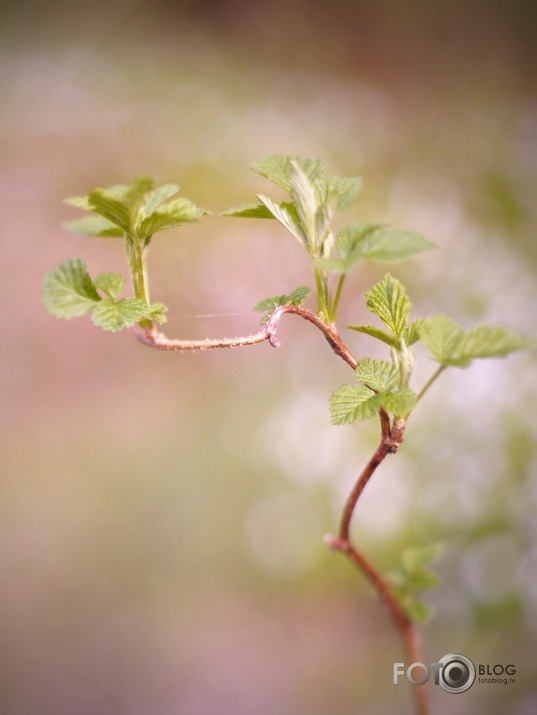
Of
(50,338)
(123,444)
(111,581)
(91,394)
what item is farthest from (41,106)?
(111,581)

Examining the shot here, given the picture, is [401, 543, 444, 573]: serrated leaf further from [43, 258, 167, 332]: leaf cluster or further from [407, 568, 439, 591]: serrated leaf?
[43, 258, 167, 332]: leaf cluster

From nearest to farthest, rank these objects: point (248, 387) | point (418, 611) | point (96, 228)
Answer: point (96, 228), point (418, 611), point (248, 387)

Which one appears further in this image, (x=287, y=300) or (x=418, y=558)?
(x=418, y=558)

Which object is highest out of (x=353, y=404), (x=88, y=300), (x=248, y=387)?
(x=88, y=300)

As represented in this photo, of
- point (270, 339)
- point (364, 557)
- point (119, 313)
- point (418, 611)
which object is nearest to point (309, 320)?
point (270, 339)

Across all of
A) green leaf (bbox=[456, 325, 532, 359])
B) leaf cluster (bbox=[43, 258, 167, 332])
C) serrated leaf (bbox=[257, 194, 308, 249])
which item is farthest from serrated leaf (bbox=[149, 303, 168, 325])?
green leaf (bbox=[456, 325, 532, 359])

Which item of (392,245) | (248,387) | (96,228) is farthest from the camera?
(248,387)

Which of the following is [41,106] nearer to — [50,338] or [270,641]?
[50,338]

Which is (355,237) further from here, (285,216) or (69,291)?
(69,291)
